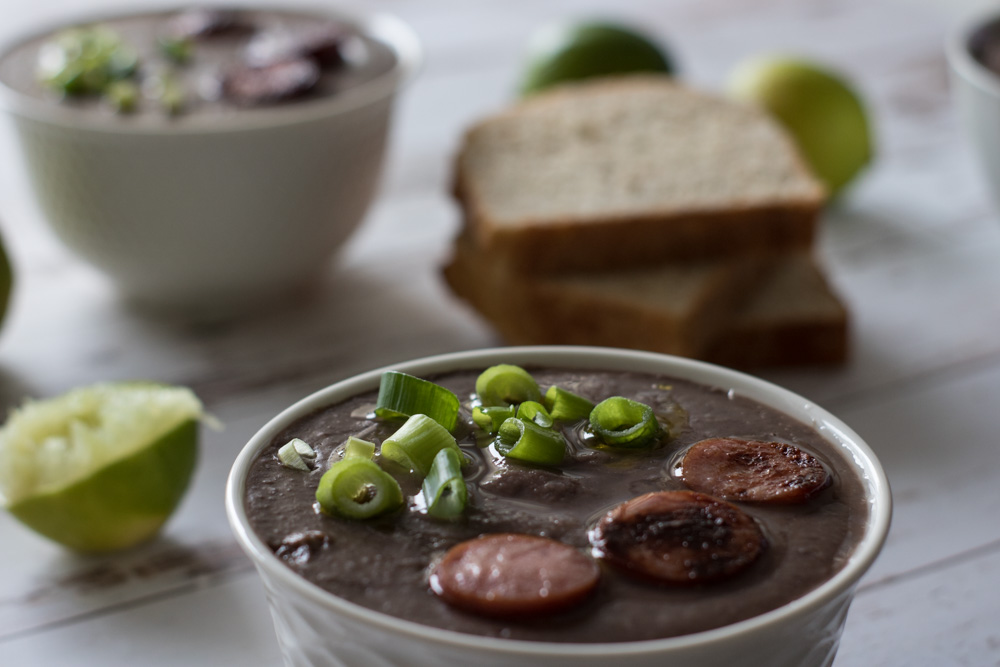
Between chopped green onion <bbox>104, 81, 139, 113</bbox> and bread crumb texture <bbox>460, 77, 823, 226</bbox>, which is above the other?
chopped green onion <bbox>104, 81, 139, 113</bbox>

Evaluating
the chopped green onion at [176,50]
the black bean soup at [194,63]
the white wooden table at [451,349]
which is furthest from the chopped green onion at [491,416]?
the chopped green onion at [176,50]

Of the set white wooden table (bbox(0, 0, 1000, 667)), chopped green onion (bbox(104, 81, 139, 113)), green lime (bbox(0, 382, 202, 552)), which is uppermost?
chopped green onion (bbox(104, 81, 139, 113))

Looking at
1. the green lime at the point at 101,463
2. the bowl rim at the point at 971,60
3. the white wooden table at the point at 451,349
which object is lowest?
the white wooden table at the point at 451,349

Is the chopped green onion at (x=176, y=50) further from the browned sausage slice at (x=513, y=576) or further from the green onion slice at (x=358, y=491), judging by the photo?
the browned sausage slice at (x=513, y=576)

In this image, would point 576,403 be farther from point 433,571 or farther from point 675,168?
point 675,168

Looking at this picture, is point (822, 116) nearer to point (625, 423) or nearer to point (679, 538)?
point (625, 423)

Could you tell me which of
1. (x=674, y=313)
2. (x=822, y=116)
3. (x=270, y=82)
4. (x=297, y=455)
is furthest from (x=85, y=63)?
(x=822, y=116)

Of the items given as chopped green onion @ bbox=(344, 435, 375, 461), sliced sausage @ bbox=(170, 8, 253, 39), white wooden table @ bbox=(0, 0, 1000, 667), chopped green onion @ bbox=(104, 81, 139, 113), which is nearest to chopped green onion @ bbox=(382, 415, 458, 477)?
chopped green onion @ bbox=(344, 435, 375, 461)

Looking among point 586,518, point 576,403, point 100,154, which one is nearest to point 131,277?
point 100,154

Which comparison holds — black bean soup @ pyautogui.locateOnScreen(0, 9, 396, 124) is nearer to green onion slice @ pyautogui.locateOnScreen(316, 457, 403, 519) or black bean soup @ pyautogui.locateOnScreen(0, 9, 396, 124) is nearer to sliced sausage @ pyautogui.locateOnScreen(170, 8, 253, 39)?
sliced sausage @ pyautogui.locateOnScreen(170, 8, 253, 39)
